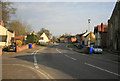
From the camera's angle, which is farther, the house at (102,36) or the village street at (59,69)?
the house at (102,36)

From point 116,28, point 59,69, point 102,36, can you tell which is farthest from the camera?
point 102,36

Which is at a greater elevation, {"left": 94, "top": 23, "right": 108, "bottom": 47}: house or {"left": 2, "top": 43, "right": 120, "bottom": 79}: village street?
{"left": 94, "top": 23, "right": 108, "bottom": 47}: house

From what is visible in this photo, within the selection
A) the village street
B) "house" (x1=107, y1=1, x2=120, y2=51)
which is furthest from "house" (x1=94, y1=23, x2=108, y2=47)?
the village street

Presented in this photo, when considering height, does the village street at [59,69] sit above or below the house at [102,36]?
below

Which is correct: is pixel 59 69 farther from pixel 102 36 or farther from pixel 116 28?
pixel 102 36

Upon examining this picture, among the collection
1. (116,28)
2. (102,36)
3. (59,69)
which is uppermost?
(116,28)

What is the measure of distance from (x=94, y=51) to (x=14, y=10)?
30.8 meters

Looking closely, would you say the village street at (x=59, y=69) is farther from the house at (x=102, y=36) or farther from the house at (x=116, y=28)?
the house at (x=102, y=36)

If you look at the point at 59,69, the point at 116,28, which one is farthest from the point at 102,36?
the point at 59,69

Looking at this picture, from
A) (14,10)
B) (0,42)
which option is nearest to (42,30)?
(14,10)

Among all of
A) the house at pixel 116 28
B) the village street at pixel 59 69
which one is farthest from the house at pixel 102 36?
the village street at pixel 59 69

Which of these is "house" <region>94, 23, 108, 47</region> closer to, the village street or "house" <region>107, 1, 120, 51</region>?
"house" <region>107, 1, 120, 51</region>

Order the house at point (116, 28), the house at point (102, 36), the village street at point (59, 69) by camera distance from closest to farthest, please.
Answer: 1. the village street at point (59, 69)
2. the house at point (116, 28)
3. the house at point (102, 36)

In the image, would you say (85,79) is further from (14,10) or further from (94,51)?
(14,10)
